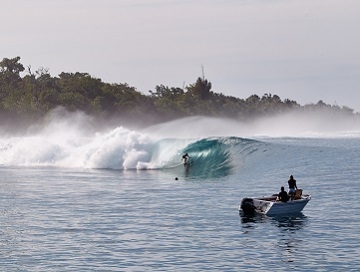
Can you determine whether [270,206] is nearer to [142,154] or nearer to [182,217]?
[182,217]

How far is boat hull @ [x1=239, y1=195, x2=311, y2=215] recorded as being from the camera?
4162 cm

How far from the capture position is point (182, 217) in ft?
131

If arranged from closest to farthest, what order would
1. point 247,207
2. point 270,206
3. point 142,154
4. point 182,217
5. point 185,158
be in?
1. point 182,217
2. point 247,207
3. point 270,206
4. point 185,158
5. point 142,154

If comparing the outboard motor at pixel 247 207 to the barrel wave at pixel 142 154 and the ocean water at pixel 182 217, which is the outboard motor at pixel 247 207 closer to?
the ocean water at pixel 182 217

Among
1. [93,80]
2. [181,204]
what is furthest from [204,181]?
[93,80]

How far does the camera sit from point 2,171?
76.6 m

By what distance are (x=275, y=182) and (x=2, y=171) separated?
28.2 metres

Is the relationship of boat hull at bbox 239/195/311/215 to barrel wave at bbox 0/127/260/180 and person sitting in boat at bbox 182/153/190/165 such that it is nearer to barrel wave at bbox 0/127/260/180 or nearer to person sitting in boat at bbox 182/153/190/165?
barrel wave at bbox 0/127/260/180

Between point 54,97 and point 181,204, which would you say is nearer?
point 181,204

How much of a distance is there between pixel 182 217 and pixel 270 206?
4.49 m

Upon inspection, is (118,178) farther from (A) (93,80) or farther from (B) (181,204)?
(A) (93,80)

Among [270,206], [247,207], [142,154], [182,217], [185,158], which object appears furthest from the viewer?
[142,154]

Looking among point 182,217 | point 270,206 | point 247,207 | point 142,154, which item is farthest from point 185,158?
point 182,217

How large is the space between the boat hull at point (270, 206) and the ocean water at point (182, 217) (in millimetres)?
577
